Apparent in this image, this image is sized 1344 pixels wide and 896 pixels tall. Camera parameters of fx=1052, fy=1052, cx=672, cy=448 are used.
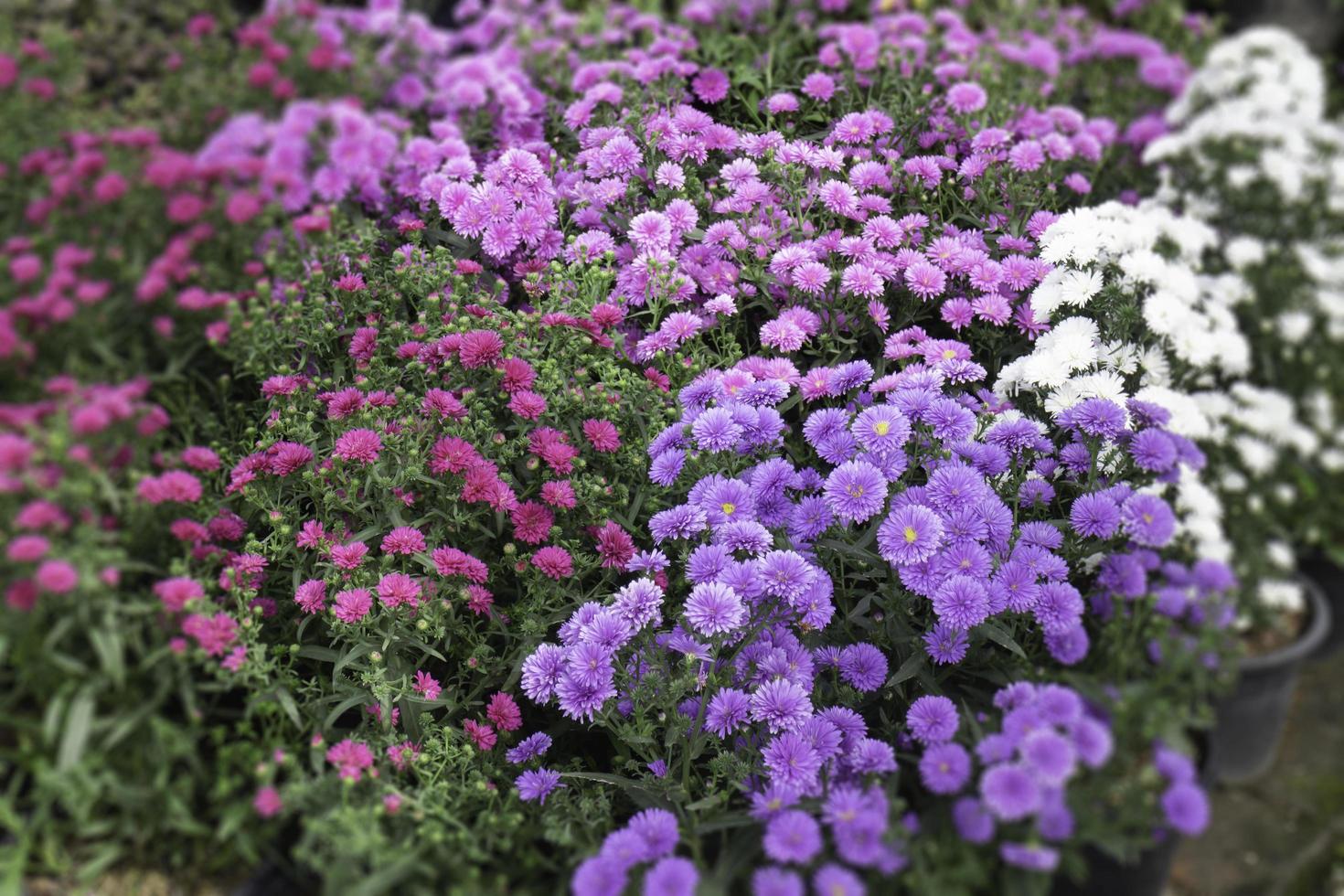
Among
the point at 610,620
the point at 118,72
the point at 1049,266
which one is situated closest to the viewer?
the point at 610,620

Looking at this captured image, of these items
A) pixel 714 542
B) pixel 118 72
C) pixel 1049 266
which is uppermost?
pixel 1049 266

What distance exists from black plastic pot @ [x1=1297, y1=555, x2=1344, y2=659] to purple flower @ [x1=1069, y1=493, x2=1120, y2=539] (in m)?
0.80

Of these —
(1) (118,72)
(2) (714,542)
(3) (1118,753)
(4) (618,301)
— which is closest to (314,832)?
(2) (714,542)

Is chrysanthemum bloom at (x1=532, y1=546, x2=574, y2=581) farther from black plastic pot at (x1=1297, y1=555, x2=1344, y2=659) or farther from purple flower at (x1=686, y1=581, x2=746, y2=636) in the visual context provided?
black plastic pot at (x1=1297, y1=555, x2=1344, y2=659)

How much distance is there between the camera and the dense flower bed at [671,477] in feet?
4.91

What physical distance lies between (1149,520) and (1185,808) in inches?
19.2

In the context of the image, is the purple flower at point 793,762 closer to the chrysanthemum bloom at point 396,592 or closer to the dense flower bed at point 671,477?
the dense flower bed at point 671,477

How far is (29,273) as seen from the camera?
8.05 feet

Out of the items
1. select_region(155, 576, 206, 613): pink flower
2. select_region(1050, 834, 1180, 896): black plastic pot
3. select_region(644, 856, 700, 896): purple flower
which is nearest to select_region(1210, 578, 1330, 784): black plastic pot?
select_region(1050, 834, 1180, 896): black plastic pot

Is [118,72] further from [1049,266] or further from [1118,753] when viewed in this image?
[1118,753]

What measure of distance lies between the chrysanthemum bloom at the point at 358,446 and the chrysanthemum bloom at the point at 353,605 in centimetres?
23

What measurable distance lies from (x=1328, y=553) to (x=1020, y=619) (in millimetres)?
900

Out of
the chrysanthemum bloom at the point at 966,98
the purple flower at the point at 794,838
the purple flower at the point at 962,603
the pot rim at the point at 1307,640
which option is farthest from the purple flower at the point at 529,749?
the chrysanthemum bloom at the point at 966,98

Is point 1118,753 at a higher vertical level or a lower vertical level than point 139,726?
higher
